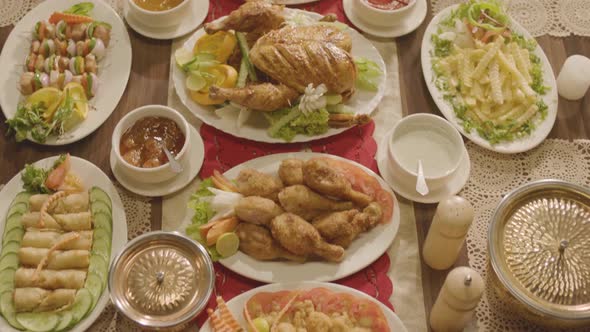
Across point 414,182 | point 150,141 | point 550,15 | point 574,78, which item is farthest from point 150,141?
point 550,15

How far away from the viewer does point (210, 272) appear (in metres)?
3.02

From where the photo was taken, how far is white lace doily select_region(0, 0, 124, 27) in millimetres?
3984

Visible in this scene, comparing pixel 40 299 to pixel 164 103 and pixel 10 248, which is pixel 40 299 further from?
pixel 164 103

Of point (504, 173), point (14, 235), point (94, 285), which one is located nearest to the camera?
point (94, 285)

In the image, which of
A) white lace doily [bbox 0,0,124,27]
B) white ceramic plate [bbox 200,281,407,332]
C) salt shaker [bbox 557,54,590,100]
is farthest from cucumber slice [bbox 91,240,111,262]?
salt shaker [bbox 557,54,590,100]

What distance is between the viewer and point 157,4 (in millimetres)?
3846

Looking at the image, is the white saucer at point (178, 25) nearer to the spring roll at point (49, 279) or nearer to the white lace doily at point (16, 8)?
the white lace doily at point (16, 8)

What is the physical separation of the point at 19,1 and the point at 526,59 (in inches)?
113

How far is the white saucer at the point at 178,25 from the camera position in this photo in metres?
3.85

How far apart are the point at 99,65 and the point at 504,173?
2.20 metres

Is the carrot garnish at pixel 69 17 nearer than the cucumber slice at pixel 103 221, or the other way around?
the cucumber slice at pixel 103 221

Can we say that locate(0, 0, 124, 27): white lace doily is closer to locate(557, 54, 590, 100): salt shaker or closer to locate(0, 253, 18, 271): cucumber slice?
locate(0, 253, 18, 271): cucumber slice

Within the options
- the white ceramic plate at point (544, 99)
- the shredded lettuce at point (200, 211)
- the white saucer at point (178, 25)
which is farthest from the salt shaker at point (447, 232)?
the white saucer at point (178, 25)

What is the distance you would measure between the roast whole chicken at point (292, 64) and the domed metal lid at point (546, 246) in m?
1.01
